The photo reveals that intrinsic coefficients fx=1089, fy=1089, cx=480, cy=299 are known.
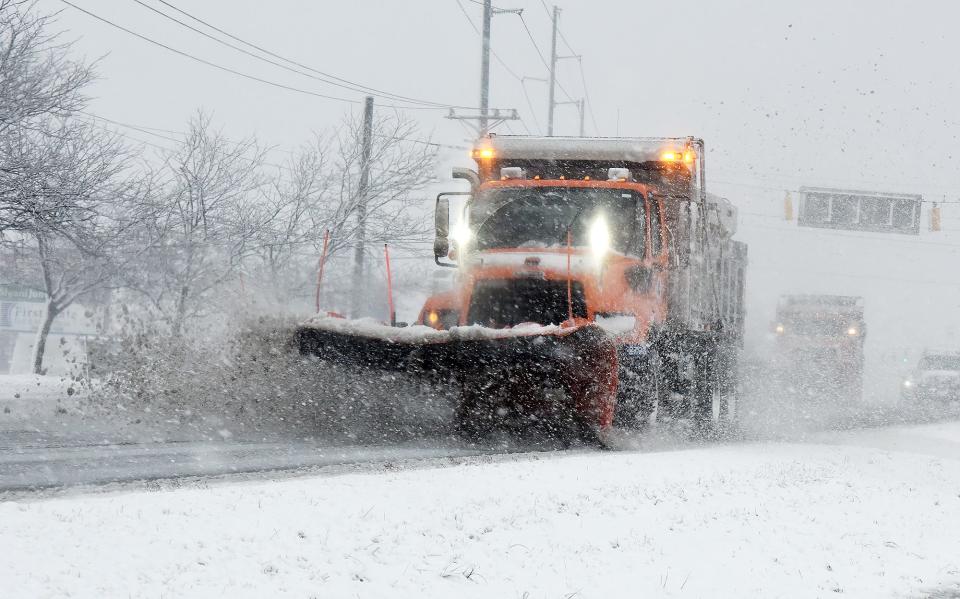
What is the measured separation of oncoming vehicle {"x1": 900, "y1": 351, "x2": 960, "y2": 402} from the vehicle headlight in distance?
73.2 ft

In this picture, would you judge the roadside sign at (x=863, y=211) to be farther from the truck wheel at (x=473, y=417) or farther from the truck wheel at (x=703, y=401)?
the truck wheel at (x=473, y=417)

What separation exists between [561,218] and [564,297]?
1.00 meters

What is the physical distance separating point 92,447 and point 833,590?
6009 mm

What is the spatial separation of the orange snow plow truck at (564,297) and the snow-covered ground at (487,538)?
1.60 m

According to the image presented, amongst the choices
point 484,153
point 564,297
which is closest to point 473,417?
point 564,297

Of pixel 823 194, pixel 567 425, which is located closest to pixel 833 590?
pixel 567 425

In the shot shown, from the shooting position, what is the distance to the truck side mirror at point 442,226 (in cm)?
1149

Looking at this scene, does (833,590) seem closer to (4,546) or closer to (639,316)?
(4,546)

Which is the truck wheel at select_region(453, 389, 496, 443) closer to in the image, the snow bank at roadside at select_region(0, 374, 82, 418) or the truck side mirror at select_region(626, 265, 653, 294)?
the truck side mirror at select_region(626, 265, 653, 294)

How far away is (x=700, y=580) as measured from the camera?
5.27 metres

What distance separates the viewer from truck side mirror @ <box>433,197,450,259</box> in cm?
1149

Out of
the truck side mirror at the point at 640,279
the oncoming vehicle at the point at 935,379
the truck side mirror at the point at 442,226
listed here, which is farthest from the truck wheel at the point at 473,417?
the oncoming vehicle at the point at 935,379

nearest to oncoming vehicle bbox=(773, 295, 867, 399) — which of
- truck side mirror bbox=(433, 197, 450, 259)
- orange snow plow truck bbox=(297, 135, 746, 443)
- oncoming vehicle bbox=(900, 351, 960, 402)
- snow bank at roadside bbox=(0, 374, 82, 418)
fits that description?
oncoming vehicle bbox=(900, 351, 960, 402)

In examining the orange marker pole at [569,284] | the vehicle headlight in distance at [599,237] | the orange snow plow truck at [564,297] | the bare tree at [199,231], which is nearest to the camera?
the orange snow plow truck at [564,297]
